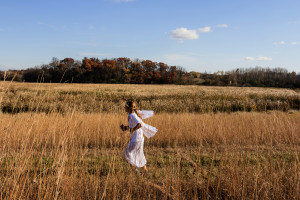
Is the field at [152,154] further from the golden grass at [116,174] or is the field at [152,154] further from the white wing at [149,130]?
the white wing at [149,130]

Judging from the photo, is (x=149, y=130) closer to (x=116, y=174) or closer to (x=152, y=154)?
(x=152, y=154)

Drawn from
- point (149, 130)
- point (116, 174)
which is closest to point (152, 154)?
point (149, 130)

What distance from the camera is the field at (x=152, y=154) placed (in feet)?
8.49

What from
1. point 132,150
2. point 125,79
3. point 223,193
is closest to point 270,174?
point 223,193

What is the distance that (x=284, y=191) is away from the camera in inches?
125

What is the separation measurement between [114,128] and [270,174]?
5748 millimetres

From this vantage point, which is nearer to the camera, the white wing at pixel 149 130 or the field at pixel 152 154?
the field at pixel 152 154

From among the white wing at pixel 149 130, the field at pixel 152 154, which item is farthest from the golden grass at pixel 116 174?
the white wing at pixel 149 130

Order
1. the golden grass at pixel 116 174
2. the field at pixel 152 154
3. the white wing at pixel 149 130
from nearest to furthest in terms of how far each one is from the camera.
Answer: the golden grass at pixel 116 174, the field at pixel 152 154, the white wing at pixel 149 130

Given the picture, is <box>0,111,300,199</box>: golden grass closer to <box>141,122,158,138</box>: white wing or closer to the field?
the field

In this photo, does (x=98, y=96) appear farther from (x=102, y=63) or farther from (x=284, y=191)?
(x=102, y=63)

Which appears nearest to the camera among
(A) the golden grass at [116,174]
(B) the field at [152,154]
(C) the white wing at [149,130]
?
(A) the golden grass at [116,174]

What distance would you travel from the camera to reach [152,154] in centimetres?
644

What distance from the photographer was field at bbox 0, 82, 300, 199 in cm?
259
